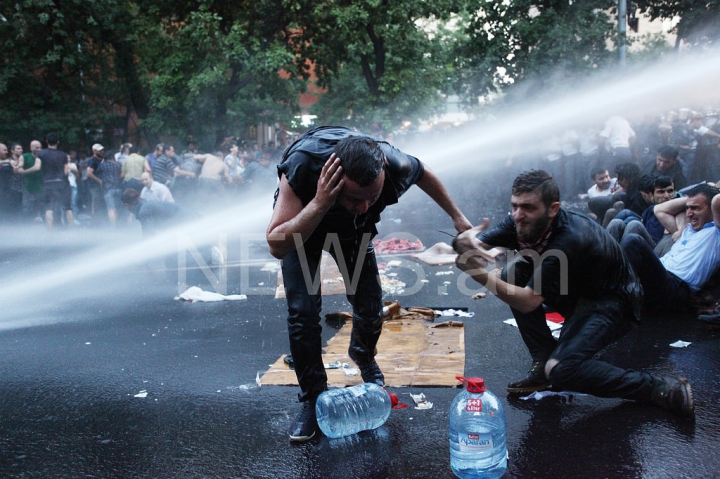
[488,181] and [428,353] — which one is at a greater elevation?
[488,181]

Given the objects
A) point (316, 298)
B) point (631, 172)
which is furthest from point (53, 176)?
point (316, 298)

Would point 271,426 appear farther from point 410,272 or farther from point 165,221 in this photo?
point 165,221

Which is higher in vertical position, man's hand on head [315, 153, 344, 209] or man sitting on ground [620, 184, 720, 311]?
man's hand on head [315, 153, 344, 209]

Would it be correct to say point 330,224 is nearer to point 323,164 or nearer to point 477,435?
point 323,164

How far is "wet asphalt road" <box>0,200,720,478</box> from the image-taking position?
3395mm

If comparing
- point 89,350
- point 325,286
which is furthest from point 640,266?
point 89,350

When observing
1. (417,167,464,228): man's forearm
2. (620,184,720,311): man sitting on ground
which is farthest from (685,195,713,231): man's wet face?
(417,167,464,228): man's forearm

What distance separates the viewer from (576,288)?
388 centimetres

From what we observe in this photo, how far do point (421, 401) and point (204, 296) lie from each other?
424 centimetres

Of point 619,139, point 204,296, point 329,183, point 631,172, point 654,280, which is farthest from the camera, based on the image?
point 619,139

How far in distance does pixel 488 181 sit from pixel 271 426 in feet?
46.8

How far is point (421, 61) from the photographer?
800 inches

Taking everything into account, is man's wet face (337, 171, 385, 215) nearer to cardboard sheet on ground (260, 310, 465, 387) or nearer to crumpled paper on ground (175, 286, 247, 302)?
cardboard sheet on ground (260, 310, 465, 387)

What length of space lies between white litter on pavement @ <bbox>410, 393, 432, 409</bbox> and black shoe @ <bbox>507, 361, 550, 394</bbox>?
21.0 inches
